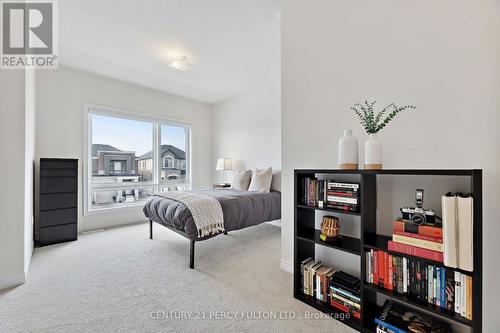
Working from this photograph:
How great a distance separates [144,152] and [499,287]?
16.1 feet

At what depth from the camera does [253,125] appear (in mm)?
4477

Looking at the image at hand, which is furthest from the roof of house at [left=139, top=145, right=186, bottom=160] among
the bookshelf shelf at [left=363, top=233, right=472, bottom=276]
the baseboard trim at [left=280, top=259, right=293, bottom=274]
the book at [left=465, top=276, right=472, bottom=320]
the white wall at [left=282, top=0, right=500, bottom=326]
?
the book at [left=465, top=276, right=472, bottom=320]

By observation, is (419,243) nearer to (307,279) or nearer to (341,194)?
(341,194)

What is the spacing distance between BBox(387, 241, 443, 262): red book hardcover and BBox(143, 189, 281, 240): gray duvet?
1.75m

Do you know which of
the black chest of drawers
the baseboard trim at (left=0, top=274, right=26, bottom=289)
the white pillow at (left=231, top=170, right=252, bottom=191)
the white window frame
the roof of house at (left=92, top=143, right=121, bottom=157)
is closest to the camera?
the baseboard trim at (left=0, top=274, right=26, bottom=289)

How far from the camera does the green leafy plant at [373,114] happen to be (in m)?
1.45

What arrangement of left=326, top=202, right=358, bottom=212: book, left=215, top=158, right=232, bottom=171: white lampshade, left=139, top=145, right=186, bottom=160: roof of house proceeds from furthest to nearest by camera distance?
left=215, top=158, right=232, bottom=171: white lampshade
left=139, top=145, right=186, bottom=160: roof of house
left=326, top=202, right=358, bottom=212: book

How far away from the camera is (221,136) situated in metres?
5.24

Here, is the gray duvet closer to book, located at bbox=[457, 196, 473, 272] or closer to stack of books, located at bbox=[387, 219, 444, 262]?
stack of books, located at bbox=[387, 219, 444, 262]

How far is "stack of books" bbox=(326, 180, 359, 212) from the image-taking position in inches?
60.5

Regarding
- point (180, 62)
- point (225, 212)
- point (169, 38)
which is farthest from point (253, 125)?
point (225, 212)

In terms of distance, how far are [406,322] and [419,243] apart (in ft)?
1.67

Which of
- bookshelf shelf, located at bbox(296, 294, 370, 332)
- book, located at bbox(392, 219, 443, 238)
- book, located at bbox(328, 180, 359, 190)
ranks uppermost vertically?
book, located at bbox(328, 180, 359, 190)

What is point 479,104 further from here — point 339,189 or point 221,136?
point 221,136
